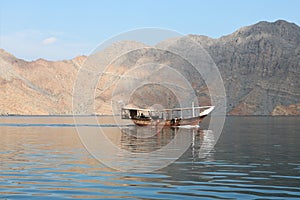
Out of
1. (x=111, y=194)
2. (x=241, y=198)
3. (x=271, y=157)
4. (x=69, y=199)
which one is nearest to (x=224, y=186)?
(x=241, y=198)

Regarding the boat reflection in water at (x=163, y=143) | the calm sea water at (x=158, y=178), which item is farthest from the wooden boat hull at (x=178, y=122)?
the calm sea water at (x=158, y=178)

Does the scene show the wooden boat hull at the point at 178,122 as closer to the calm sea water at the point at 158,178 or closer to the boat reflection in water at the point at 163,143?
the boat reflection in water at the point at 163,143

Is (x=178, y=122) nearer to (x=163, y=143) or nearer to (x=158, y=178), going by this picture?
(x=163, y=143)

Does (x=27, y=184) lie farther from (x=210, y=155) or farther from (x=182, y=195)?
(x=210, y=155)

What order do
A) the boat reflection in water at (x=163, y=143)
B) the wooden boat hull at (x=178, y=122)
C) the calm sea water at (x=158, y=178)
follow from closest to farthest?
the calm sea water at (x=158, y=178) < the boat reflection in water at (x=163, y=143) < the wooden boat hull at (x=178, y=122)

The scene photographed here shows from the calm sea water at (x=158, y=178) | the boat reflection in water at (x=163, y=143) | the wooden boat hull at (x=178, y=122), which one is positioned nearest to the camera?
the calm sea water at (x=158, y=178)

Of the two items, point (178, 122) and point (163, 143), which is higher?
point (178, 122)

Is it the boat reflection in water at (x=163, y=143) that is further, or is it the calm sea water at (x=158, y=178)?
the boat reflection in water at (x=163, y=143)

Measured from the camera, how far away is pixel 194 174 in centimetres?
3588

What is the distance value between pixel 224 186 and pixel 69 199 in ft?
31.5

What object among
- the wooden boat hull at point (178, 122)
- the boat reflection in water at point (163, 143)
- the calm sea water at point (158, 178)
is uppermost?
the wooden boat hull at point (178, 122)

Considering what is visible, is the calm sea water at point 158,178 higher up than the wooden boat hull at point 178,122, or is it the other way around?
the wooden boat hull at point 178,122

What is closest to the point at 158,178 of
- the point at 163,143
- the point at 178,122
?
the point at 163,143

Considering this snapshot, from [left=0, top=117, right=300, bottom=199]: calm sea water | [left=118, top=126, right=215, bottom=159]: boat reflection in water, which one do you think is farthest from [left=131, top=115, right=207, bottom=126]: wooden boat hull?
[left=0, top=117, right=300, bottom=199]: calm sea water
